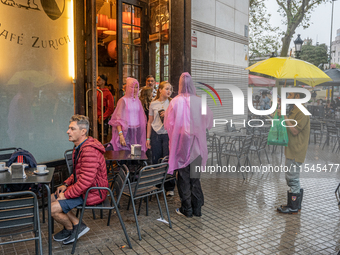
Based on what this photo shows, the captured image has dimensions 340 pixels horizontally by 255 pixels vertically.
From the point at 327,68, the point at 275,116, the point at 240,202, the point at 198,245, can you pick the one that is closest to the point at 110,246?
the point at 198,245

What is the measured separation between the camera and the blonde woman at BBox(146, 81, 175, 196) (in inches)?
215

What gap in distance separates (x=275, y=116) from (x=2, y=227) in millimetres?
4027

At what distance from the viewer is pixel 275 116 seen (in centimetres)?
512

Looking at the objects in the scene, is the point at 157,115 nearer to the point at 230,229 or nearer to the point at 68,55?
the point at 68,55

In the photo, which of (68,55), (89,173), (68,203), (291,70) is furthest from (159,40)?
(68,203)

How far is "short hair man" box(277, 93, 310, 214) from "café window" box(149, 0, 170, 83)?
343cm

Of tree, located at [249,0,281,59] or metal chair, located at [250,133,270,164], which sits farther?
metal chair, located at [250,133,270,164]

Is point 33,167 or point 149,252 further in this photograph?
point 33,167

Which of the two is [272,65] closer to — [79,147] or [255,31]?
[79,147]

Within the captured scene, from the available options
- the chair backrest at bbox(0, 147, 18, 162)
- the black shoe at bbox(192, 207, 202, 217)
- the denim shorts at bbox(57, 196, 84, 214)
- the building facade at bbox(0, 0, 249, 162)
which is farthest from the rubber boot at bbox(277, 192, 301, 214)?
the chair backrest at bbox(0, 147, 18, 162)

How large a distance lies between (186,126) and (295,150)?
5.59 feet

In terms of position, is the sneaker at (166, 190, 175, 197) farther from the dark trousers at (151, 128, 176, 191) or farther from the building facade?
the building facade

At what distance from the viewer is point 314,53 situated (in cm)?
605

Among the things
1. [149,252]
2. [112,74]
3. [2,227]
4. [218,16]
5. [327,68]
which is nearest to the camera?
[2,227]
